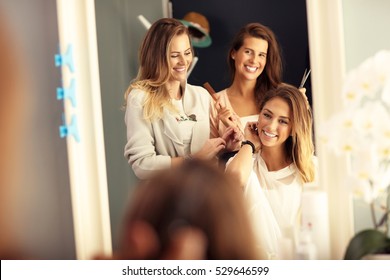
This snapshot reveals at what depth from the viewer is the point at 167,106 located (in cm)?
148

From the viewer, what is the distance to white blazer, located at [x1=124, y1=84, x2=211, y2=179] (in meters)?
1.47

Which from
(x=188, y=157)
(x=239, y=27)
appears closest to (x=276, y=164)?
(x=188, y=157)

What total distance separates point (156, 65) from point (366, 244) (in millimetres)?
624

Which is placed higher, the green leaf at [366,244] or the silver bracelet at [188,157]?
the silver bracelet at [188,157]

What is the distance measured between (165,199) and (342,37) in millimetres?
542

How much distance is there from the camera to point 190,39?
1.47 m

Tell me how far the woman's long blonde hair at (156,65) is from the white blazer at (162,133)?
16 millimetres

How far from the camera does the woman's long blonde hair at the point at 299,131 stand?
1.41 m

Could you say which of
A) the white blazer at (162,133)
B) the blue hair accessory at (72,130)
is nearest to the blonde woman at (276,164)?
the white blazer at (162,133)

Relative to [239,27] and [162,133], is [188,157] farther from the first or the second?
[239,27]

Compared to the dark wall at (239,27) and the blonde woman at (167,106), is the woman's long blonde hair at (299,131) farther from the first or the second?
the blonde woman at (167,106)
